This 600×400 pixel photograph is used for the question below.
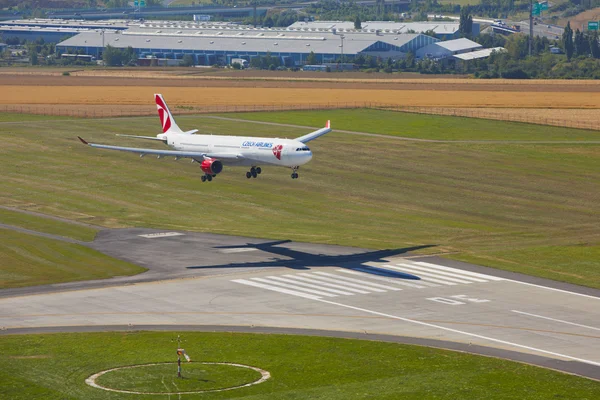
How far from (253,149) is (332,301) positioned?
29.2 m

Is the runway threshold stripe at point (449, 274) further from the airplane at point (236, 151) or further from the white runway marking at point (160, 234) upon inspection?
the white runway marking at point (160, 234)

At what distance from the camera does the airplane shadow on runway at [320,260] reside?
4633 inches

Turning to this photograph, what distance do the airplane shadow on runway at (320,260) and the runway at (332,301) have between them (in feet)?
0.41

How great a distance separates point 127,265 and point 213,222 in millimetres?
25971

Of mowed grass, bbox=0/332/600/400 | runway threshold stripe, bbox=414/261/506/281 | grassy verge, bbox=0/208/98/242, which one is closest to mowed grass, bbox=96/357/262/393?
mowed grass, bbox=0/332/600/400

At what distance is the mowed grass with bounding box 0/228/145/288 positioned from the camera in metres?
114

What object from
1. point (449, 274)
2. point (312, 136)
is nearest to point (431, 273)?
point (449, 274)

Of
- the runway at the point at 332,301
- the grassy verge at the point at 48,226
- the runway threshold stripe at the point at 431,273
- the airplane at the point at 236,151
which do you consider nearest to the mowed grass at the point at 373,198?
the grassy verge at the point at 48,226

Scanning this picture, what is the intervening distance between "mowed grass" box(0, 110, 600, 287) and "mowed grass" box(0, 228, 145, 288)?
15367 mm

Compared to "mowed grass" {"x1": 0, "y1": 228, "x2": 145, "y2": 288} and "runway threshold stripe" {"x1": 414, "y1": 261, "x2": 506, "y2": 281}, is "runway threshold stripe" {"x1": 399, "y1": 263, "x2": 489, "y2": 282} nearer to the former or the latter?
"runway threshold stripe" {"x1": 414, "y1": 261, "x2": 506, "y2": 281}

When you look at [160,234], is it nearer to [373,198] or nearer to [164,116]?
[164,116]

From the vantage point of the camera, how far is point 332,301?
341ft

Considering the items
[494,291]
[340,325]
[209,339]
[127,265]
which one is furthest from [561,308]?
[127,265]

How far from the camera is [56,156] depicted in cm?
19138
